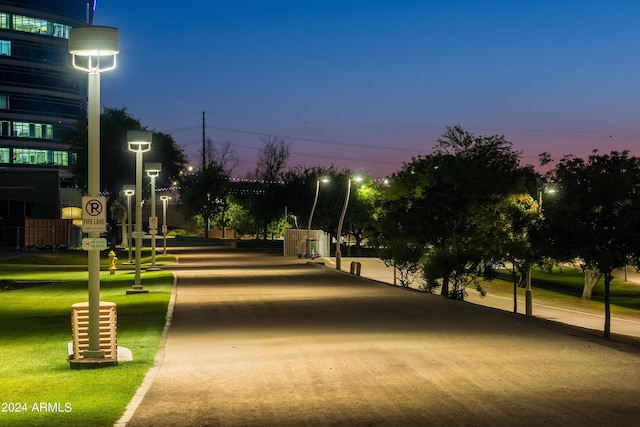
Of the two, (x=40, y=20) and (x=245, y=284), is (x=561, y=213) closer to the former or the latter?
(x=245, y=284)

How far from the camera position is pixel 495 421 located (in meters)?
10.1

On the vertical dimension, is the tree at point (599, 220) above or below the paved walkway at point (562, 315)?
above

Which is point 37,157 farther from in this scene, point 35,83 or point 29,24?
point 29,24

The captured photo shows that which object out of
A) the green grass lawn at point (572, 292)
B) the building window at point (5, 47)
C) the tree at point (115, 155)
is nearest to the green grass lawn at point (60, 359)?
the green grass lawn at point (572, 292)

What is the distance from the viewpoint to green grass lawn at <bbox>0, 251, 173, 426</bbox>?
10.8 metres

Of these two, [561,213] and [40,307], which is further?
[40,307]

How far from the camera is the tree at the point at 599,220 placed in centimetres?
2344

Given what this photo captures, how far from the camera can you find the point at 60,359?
15562mm

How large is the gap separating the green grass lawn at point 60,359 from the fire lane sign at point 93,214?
2097 mm

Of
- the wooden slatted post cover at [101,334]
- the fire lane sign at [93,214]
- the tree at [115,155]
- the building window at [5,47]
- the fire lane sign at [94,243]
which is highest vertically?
the building window at [5,47]

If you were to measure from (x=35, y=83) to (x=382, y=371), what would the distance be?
141 meters

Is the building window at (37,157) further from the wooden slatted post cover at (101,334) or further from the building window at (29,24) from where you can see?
the wooden slatted post cover at (101,334)

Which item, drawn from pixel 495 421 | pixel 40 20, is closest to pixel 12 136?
pixel 40 20

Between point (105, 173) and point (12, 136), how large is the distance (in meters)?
60.8
